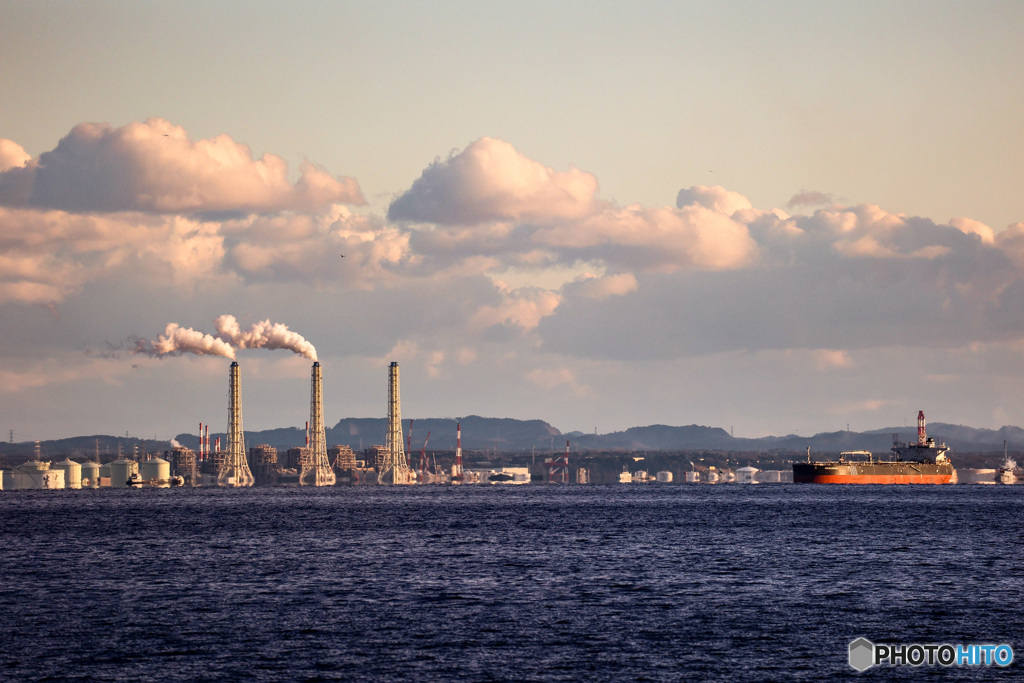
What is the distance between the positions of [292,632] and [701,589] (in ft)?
91.3

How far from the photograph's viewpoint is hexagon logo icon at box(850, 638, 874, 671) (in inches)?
1834

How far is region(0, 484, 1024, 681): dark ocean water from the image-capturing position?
4694 centimetres

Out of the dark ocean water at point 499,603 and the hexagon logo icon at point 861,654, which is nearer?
the hexagon logo icon at point 861,654

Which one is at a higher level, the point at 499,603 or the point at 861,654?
the point at 861,654

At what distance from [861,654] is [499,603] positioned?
74.5 ft

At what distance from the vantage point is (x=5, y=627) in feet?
184

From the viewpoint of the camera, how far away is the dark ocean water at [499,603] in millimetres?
46938

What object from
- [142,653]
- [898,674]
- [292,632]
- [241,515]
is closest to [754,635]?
[898,674]

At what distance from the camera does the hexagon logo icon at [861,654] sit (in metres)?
46.6

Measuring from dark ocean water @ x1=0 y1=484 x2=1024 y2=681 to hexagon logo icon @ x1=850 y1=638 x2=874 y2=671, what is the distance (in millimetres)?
533

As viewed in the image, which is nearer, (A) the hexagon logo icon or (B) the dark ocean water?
(A) the hexagon logo icon

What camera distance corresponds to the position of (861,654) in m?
48.4

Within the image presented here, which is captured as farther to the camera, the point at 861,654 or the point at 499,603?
the point at 499,603

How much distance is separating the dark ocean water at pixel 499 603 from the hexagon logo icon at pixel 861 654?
1.75 ft
